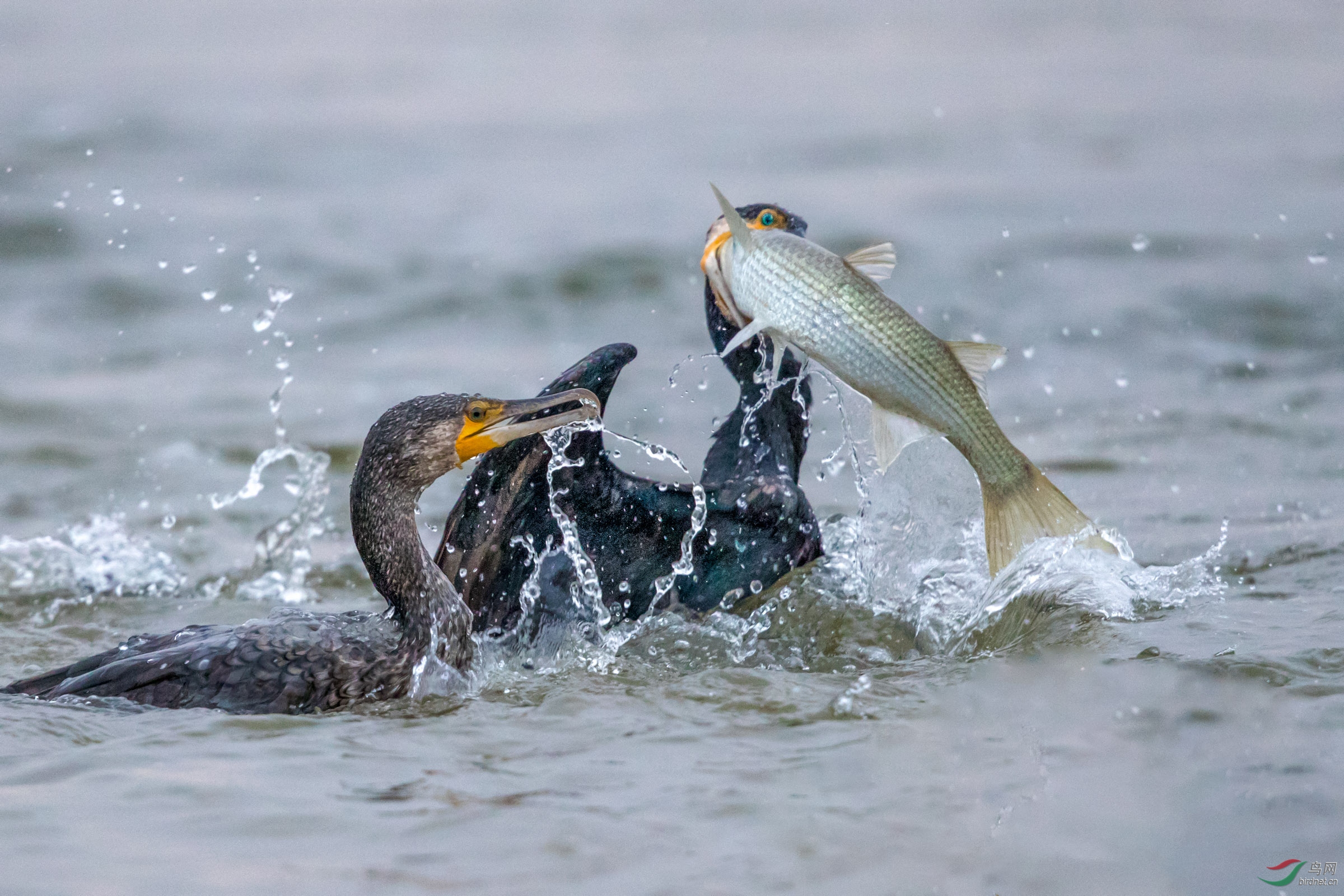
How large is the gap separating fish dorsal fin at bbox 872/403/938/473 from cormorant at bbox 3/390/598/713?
0.78 m

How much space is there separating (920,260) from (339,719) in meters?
6.38

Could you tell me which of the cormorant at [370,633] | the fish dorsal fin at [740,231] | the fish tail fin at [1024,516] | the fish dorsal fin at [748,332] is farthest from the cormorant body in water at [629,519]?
the fish tail fin at [1024,516]

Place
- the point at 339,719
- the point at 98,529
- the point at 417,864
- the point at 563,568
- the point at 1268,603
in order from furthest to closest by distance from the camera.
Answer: the point at 98,529 < the point at 1268,603 < the point at 563,568 < the point at 339,719 < the point at 417,864

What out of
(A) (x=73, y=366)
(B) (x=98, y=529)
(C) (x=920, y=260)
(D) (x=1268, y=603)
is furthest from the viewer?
(C) (x=920, y=260)

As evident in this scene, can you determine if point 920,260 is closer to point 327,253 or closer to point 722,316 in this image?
point 327,253

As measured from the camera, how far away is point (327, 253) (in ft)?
32.6

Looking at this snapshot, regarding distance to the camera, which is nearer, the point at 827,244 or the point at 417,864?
the point at 417,864

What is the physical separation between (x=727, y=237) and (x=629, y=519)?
2.91 feet

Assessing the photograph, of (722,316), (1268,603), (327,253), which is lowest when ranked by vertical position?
(1268,603)

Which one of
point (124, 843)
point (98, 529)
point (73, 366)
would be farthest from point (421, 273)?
point (124, 843)

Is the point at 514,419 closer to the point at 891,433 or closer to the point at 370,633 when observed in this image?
the point at 370,633

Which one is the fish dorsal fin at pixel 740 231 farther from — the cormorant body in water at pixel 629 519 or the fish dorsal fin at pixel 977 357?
the fish dorsal fin at pixel 977 357

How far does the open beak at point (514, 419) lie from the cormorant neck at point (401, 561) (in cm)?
21

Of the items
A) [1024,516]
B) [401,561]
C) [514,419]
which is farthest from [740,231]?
[401,561]
